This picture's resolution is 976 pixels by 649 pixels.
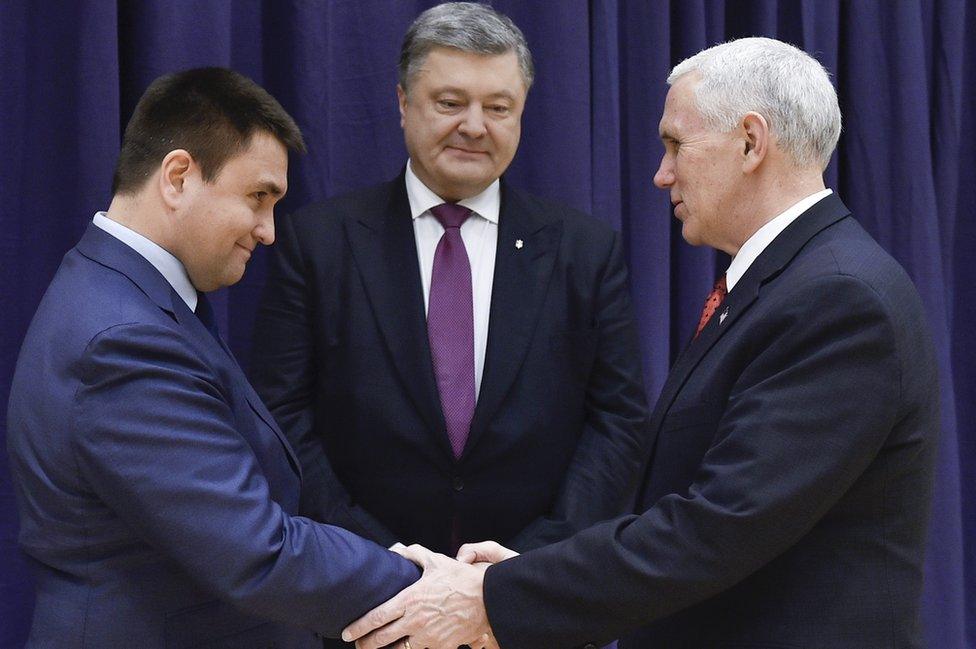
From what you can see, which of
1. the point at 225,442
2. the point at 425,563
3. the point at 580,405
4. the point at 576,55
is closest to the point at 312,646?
the point at 425,563

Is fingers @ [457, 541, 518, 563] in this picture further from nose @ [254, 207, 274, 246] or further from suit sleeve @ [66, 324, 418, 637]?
nose @ [254, 207, 274, 246]

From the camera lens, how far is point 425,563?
2.00m

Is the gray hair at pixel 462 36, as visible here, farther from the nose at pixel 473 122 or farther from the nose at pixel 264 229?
the nose at pixel 264 229

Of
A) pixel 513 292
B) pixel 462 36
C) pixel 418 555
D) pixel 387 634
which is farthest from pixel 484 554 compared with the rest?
pixel 462 36

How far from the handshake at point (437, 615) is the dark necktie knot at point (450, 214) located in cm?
74

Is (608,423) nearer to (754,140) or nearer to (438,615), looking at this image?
(438,615)

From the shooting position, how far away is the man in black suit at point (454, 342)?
230cm

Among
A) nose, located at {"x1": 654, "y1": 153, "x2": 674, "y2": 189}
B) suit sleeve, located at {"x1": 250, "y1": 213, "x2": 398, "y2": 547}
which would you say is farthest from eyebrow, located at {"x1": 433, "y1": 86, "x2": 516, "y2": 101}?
nose, located at {"x1": 654, "y1": 153, "x2": 674, "y2": 189}

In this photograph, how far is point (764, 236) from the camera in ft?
5.84

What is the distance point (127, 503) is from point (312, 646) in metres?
0.59

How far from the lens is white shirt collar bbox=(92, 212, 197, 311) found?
167 centimetres

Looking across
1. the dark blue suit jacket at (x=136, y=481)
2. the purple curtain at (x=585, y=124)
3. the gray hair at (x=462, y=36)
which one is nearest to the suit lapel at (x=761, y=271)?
the dark blue suit jacket at (x=136, y=481)

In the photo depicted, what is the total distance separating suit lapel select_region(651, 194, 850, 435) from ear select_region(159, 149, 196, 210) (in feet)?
2.50

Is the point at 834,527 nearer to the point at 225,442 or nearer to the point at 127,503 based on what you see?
the point at 225,442
